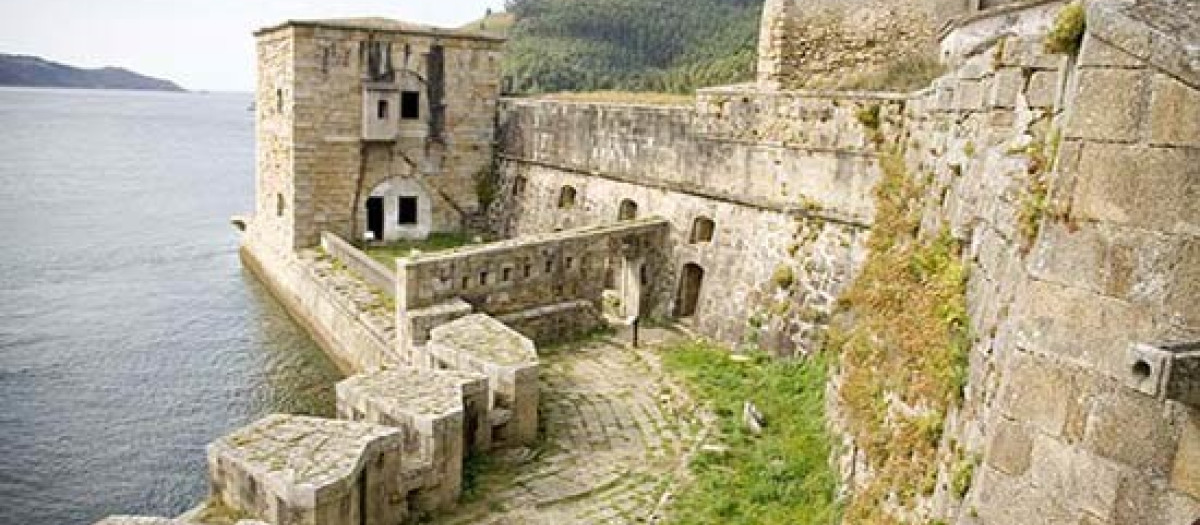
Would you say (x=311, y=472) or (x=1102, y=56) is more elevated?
(x=1102, y=56)

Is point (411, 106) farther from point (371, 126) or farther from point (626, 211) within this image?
point (626, 211)

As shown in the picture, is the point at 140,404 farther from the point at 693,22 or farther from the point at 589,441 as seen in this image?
the point at 693,22

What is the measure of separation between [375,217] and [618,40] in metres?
42.6

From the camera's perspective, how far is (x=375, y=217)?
2398 centimetres

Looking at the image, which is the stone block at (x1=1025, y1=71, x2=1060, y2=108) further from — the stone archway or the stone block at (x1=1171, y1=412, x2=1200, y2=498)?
the stone archway

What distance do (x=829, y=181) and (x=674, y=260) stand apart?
12.8ft

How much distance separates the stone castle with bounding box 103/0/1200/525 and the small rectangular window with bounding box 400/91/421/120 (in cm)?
8

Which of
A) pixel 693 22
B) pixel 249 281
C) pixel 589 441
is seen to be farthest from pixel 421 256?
pixel 693 22

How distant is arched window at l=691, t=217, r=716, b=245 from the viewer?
17.1 metres

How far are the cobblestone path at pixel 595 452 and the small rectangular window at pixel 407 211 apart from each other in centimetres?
997

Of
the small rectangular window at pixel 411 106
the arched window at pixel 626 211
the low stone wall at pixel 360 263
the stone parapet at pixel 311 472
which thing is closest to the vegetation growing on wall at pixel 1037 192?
the stone parapet at pixel 311 472

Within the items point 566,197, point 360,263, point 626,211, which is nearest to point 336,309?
point 360,263

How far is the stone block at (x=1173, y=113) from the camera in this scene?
4.50 metres

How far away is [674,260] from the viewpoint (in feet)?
57.4
